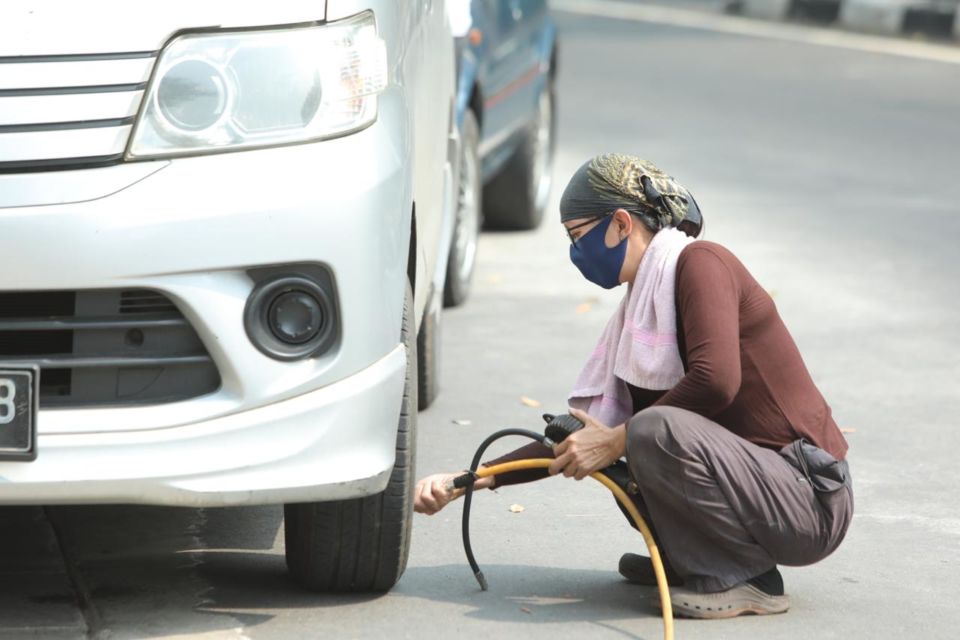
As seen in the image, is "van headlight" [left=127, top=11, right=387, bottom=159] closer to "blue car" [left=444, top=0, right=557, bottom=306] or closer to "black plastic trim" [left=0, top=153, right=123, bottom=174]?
"black plastic trim" [left=0, top=153, right=123, bottom=174]

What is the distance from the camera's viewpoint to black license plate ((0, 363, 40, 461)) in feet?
10.4

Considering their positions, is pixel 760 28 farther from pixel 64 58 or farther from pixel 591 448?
pixel 64 58

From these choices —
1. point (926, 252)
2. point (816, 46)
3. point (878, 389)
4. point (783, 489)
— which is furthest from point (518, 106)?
point (816, 46)

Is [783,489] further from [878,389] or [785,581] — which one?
[878,389]

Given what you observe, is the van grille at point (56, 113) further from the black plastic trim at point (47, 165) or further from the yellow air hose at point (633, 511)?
the yellow air hose at point (633, 511)

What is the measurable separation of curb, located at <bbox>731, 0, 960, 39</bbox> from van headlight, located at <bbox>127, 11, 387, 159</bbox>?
1515 centimetres

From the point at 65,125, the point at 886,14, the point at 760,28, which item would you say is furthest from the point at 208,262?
the point at 760,28

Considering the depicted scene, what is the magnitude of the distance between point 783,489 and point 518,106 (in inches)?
189

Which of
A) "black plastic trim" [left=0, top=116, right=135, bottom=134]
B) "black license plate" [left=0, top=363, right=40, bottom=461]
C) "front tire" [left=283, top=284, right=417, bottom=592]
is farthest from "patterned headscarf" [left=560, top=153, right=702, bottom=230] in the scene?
"black license plate" [left=0, top=363, right=40, bottom=461]

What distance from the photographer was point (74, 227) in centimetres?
316

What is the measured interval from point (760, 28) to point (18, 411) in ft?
55.3

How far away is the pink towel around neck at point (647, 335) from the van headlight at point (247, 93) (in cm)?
71

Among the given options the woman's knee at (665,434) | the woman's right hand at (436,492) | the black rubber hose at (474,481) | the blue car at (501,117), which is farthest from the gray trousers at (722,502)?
the blue car at (501,117)

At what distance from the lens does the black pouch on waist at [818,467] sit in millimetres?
3635
